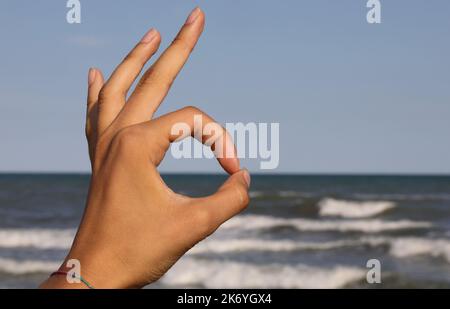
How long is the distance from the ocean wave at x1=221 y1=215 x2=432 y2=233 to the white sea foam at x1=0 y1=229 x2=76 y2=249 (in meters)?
5.12

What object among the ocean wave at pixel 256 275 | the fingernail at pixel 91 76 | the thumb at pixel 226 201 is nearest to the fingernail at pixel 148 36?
the fingernail at pixel 91 76

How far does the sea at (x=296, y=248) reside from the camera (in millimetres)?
13305

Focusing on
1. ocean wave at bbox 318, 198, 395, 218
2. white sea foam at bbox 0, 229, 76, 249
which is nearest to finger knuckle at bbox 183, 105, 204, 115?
white sea foam at bbox 0, 229, 76, 249

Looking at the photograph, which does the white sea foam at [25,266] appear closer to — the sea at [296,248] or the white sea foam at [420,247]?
the sea at [296,248]

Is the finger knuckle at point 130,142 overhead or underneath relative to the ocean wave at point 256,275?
overhead

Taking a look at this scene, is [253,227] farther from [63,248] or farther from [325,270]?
[325,270]

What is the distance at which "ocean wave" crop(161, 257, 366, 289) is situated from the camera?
13023 millimetres

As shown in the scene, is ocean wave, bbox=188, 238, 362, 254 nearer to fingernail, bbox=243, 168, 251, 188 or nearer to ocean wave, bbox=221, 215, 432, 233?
ocean wave, bbox=221, 215, 432, 233

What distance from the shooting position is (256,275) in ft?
45.1

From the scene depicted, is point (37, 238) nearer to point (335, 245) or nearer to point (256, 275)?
point (256, 275)

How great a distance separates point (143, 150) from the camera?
1591 mm

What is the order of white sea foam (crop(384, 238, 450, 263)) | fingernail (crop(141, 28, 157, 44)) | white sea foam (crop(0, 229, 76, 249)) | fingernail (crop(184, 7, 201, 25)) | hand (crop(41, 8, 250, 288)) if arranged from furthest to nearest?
white sea foam (crop(0, 229, 76, 249))
white sea foam (crop(384, 238, 450, 263))
fingernail (crop(141, 28, 157, 44))
fingernail (crop(184, 7, 201, 25))
hand (crop(41, 8, 250, 288))

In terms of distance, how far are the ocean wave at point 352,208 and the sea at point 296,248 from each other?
0.14 ft
